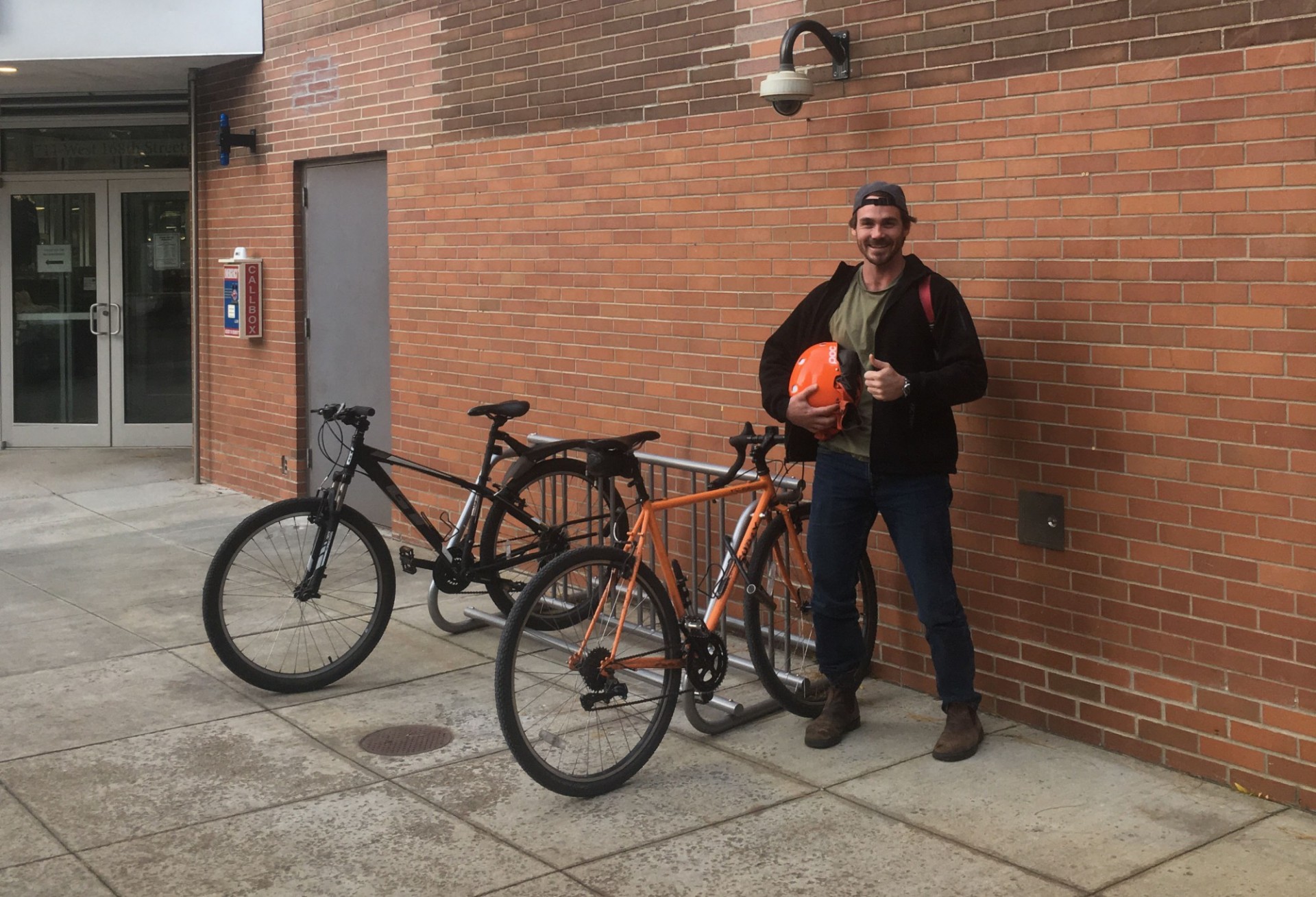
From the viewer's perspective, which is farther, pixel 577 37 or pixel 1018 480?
pixel 577 37

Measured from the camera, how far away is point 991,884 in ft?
13.5

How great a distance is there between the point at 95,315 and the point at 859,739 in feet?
33.3

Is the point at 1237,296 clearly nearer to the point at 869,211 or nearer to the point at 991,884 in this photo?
the point at 869,211

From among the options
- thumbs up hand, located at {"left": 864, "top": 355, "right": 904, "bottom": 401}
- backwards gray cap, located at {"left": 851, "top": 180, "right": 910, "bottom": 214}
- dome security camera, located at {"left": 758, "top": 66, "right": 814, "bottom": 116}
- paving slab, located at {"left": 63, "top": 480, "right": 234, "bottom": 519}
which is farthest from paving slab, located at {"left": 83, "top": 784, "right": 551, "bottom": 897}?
paving slab, located at {"left": 63, "top": 480, "right": 234, "bottom": 519}

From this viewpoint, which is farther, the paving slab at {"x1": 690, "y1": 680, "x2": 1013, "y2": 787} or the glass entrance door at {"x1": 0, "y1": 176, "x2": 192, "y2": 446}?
the glass entrance door at {"x1": 0, "y1": 176, "x2": 192, "y2": 446}

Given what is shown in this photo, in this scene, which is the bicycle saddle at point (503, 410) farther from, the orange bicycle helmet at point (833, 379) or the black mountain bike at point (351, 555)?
the orange bicycle helmet at point (833, 379)

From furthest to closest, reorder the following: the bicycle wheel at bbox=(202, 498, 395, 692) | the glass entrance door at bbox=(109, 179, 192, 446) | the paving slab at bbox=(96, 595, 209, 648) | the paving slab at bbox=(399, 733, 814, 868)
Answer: the glass entrance door at bbox=(109, 179, 192, 446) → the paving slab at bbox=(96, 595, 209, 648) → the bicycle wheel at bbox=(202, 498, 395, 692) → the paving slab at bbox=(399, 733, 814, 868)

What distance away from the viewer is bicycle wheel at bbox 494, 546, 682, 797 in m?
4.70

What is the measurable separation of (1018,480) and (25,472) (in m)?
9.37

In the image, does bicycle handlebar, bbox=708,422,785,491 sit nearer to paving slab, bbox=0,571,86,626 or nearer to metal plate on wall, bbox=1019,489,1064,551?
metal plate on wall, bbox=1019,489,1064,551

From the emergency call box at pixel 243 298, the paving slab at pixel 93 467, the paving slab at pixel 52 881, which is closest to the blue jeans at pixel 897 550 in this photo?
the paving slab at pixel 52 881

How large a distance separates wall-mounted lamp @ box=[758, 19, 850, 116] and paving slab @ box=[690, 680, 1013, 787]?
7.94 feet

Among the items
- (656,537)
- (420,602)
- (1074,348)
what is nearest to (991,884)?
(656,537)

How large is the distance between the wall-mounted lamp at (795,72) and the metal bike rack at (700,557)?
4.93 ft
